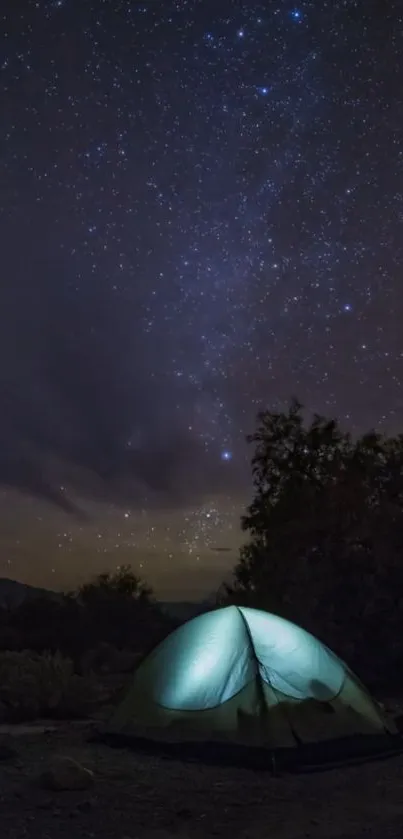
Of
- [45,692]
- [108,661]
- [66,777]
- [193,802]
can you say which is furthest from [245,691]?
[108,661]

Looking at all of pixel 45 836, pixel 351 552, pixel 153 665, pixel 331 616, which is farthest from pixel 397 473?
pixel 45 836

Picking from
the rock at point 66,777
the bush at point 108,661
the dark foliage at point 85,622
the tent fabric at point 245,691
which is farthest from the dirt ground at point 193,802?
the dark foliage at point 85,622

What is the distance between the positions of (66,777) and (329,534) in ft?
29.6

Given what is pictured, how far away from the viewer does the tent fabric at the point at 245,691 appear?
9000 millimetres

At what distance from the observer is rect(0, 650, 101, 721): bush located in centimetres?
1210

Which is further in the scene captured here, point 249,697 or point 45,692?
point 45,692

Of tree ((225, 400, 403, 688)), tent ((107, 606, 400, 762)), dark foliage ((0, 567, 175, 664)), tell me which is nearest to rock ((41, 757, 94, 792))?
tent ((107, 606, 400, 762))

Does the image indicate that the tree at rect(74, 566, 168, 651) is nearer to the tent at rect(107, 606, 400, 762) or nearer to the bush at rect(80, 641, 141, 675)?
the bush at rect(80, 641, 141, 675)

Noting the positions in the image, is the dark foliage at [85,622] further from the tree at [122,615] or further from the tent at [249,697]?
the tent at [249,697]

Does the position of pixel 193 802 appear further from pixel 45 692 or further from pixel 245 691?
pixel 45 692

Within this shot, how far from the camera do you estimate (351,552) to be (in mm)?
15547

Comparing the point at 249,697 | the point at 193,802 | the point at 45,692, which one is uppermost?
the point at 249,697

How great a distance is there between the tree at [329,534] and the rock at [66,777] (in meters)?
8.17

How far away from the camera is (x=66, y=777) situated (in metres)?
7.66
